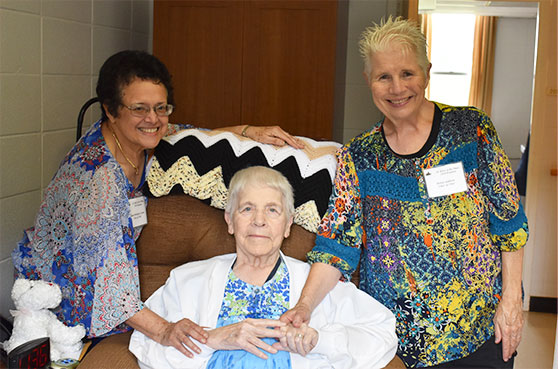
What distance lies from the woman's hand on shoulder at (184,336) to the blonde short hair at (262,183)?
0.44 meters

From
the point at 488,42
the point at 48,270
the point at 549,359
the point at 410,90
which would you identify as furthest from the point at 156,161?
the point at 488,42

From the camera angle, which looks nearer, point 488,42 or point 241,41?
point 241,41

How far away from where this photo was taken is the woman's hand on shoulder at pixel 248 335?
2.00 metres

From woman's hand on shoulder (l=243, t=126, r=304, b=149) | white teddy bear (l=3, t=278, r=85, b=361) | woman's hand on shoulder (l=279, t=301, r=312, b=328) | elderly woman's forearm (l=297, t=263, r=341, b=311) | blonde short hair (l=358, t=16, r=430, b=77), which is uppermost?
blonde short hair (l=358, t=16, r=430, b=77)

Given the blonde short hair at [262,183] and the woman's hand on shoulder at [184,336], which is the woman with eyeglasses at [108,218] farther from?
the blonde short hair at [262,183]

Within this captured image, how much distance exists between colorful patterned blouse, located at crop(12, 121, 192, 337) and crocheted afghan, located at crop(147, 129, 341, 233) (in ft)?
0.65

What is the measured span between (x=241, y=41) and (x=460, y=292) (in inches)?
112

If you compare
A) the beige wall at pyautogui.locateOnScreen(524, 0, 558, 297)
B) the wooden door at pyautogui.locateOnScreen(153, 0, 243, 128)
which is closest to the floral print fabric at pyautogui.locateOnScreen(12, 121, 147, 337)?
the wooden door at pyautogui.locateOnScreen(153, 0, 243, 128)

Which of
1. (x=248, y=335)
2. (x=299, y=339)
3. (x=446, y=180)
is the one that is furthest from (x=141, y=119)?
(x=446, y=180)

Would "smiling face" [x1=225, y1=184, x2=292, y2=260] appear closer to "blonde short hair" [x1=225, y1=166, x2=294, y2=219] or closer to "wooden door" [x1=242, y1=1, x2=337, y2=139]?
"blonde short hair" [x1=225, y1=166, x2=294, y2=219]

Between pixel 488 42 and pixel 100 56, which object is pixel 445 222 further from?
pixel 488 42

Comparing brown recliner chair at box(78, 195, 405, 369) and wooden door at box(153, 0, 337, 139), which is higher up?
wooden door at box(153, 0, 337, 139)

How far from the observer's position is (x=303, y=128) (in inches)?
173

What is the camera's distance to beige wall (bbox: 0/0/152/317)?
2.76m
